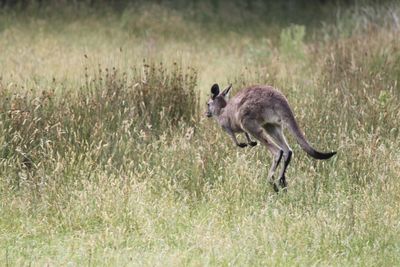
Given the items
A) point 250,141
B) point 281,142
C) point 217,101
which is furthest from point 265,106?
point 217,101

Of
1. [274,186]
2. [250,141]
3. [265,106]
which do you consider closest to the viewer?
[274,186]

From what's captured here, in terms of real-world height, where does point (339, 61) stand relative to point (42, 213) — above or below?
above

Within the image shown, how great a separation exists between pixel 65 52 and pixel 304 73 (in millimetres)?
3674

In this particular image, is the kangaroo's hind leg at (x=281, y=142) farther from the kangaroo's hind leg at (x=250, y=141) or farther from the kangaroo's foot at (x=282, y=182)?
the kangaroo's hind leg at (x=250, y=141)

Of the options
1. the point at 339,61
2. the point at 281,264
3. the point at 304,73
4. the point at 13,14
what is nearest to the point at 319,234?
the point at 281,264

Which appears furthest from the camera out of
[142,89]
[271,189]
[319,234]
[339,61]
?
[339,61]

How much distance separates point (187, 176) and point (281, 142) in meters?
0.84

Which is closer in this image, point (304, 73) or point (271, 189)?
A: point (271, 189)

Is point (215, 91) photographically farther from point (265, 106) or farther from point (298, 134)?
point (298, 134)

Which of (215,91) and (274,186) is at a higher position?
(215,91)

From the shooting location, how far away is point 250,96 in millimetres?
7523

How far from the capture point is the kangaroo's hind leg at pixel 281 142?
288 inches

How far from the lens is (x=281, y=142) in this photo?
7582 mm

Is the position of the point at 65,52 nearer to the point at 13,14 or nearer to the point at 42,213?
the point at 13,14
